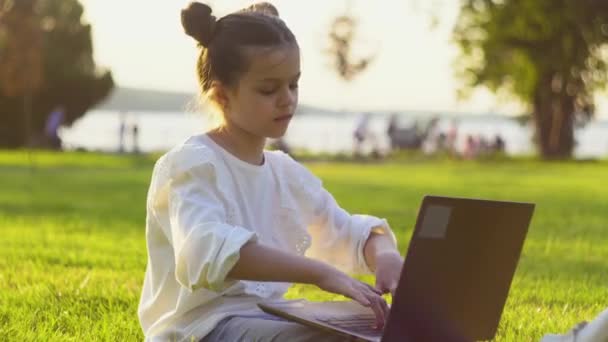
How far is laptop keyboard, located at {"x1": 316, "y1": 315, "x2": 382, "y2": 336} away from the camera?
3680mm

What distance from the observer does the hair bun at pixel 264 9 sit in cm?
398

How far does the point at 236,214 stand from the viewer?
378 cm

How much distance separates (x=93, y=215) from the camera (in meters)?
12.2

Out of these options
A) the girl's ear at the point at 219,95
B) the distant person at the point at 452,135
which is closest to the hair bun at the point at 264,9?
the girl's ear at the point at 219,95

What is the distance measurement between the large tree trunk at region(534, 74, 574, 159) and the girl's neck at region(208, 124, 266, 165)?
1541 inches

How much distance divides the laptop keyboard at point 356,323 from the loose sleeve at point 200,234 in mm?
349

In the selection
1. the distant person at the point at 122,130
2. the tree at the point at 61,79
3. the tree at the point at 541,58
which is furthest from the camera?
the tree at the point at 61,79

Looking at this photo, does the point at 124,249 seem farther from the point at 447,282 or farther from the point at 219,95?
the point at 447,282

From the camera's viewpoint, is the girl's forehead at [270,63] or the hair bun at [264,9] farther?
the hair bun at [264,9]

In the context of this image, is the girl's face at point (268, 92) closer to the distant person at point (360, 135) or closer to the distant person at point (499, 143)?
the distant person at point (360, 135)

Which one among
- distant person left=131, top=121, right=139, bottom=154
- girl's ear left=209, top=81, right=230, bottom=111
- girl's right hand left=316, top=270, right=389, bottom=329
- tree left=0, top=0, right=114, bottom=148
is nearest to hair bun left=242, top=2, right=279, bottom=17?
girl's ear left=209, top=81, right=230, bottom=111

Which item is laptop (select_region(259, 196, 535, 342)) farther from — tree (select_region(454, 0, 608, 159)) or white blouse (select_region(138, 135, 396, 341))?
tree (select_region(454, 0, 608, 159))

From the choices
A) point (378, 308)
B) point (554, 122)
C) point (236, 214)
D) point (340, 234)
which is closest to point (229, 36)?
point (236, 214)

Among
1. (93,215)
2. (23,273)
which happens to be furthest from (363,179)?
(23,273)
